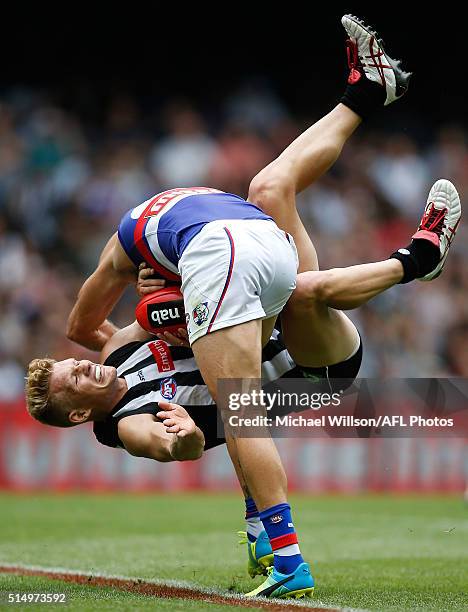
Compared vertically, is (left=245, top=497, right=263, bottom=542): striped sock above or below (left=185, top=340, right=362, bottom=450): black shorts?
below

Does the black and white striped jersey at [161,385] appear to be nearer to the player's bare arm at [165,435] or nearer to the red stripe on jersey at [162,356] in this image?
the red stripe on jersey at [162,356]

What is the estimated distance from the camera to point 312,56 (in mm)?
16734

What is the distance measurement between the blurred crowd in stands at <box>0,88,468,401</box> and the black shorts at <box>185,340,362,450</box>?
21.8ft

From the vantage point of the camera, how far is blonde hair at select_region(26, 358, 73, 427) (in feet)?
18.4

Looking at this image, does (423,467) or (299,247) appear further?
(423,467)

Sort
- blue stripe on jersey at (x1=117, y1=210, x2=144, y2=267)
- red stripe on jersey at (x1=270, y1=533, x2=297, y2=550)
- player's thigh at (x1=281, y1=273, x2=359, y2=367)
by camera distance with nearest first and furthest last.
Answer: red stripe on jersey at (x1=270, y1=533, x2=297, y2=550)
player's thigh at (x1=281, y1=273, x2=359, y2=367)
blue stripe on jersey at (x1=117, y1=210, x2=144, y2=267)

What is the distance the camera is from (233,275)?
16.3 ft

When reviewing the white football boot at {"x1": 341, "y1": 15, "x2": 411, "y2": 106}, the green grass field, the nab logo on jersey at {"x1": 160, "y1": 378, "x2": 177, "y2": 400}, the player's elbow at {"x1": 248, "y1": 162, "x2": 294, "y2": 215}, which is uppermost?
the white football boot at {"x1": 341, "y1": 15, "x2": 411, "y2": 106}

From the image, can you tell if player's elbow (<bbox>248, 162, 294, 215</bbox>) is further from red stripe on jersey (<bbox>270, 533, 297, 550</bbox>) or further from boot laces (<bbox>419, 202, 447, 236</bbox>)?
red stripe on jersey (<bbox>270, 533, 297, 550</bbox>)

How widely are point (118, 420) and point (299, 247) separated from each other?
1372mm

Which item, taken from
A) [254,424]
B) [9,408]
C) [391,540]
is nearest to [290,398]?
[254,424]

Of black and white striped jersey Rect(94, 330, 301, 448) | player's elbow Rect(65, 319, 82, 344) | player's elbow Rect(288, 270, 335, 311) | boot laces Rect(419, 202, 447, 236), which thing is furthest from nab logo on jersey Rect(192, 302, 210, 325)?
player's elbow Rect(65, 319, 82, 344)

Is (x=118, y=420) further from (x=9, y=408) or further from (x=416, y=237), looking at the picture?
(x=9, y=408)

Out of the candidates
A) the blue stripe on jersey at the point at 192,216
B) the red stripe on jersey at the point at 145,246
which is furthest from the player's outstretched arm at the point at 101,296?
the blue stripe on jersey at the point at 192,216
